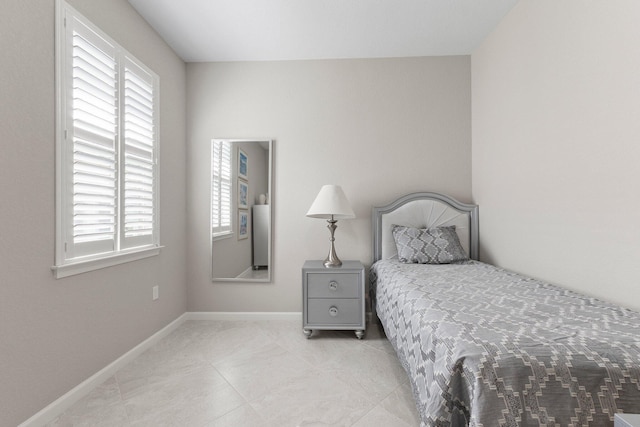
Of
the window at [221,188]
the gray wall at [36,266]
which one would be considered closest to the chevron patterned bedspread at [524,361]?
the gray wall at [36,266]

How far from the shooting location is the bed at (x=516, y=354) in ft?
2.99

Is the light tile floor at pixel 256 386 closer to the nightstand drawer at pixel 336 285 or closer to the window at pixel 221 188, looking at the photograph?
the nightstand drawer at pixel 336 285

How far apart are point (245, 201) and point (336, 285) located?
1220mm

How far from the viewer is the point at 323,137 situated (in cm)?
301

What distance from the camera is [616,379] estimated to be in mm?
914

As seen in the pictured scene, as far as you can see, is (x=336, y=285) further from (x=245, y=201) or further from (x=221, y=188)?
(x=221, y=188)

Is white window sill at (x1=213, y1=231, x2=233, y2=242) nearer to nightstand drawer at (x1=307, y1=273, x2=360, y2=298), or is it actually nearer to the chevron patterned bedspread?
nightstand drawer at (x1=307, y1=273, x2=360, y2=298)

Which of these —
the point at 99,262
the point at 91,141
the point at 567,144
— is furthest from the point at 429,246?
the point at 91,141

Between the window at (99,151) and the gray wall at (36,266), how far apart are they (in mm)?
61

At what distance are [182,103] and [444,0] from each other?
7.99 ft

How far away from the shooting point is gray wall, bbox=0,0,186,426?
1.36 metres

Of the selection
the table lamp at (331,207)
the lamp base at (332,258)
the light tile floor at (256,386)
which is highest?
the table lamp at (331,207)

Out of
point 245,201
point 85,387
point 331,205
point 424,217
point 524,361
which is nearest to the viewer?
point 524,361

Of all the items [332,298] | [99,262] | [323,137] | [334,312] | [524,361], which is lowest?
[334,312]
